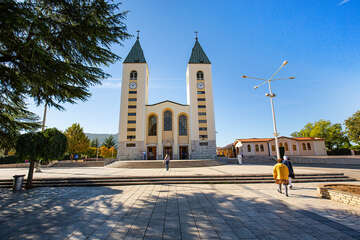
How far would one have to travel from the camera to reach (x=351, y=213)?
177 inches

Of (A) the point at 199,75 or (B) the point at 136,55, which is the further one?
(B) the point at 136,55

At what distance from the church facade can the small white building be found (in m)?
9.32

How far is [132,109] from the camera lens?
34.6 meters

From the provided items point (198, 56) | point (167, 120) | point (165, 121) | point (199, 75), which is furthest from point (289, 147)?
point (198, 56)

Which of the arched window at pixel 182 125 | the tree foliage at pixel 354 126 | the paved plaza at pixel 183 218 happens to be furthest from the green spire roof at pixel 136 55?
the tree foliage at pixel 354 126

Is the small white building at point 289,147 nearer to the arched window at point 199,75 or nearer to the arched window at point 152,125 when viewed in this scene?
the arched window at point 199,75

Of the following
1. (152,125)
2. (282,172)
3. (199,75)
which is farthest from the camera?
(199,75)

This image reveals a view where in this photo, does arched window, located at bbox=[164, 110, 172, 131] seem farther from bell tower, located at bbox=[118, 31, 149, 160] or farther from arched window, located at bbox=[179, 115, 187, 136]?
bell tower, located at bbox=[118, 31, 149, 160]

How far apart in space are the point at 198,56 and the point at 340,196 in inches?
1603

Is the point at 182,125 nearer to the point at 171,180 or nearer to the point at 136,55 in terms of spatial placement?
the point at 136,55

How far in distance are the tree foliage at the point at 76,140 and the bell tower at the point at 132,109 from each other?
15.3m

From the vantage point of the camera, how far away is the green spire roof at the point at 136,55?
3819 cm

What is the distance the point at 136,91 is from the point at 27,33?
31.6 m

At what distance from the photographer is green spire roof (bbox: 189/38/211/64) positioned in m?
39.4
